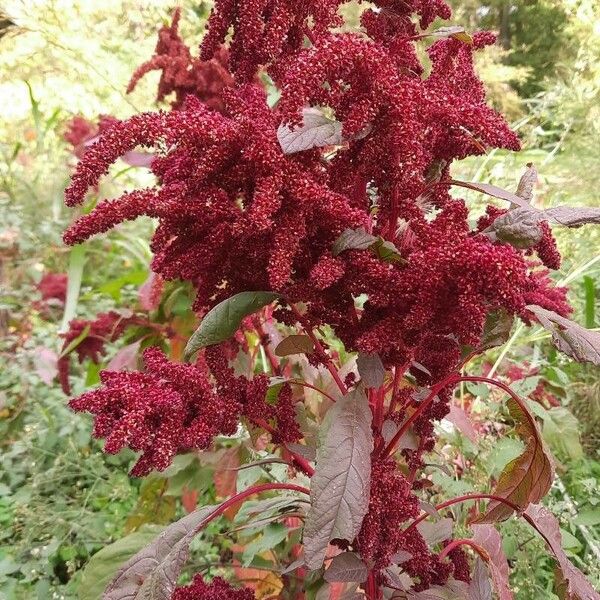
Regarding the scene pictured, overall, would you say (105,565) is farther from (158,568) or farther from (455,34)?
(455,34)

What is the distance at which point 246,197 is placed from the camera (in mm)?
700

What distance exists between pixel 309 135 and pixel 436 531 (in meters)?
0.65

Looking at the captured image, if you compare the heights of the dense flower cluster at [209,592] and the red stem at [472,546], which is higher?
the red stem at [472,546]

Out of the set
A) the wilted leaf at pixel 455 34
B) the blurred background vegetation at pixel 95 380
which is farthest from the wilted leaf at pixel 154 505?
the wilted leaf at pixel 455 34

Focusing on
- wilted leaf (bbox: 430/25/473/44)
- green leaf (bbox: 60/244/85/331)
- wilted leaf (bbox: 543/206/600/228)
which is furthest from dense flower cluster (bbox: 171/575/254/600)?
green leaf (bbox: 60/244/85/331)

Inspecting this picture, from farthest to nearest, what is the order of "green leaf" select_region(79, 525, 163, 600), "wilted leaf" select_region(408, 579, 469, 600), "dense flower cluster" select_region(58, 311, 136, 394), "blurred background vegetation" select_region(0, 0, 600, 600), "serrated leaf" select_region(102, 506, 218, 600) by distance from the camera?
"dense flower cluster" select_region(58, 311, 136, 394) → "blurred background vegetation" select_region(0, 0, 600, 600) → "green leaf" select_region(79, 525, 163, 600) → "wilted leaf" select_region(408, 579, 469, 600) → "serrated leaf" select_region(102, 506, 218, 600)

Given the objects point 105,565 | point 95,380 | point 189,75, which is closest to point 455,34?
point 105,565

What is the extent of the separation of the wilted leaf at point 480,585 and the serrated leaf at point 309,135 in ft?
2.04

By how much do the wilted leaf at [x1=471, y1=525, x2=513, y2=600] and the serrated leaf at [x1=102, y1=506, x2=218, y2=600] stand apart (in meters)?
0.37

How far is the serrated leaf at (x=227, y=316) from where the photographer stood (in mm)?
728

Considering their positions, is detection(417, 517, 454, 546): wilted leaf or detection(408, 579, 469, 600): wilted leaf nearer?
detection(408, 579, 469, 600): wilted leaf

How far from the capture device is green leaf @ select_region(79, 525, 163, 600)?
43.5 inches

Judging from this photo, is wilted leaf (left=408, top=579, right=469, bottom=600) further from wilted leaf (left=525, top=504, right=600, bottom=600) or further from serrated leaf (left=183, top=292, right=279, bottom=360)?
serrated leaf (left=183, top=292, right=279, bottom=360)

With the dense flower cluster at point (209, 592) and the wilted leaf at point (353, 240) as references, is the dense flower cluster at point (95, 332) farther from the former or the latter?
the wilted leaf at point (353, 240)
